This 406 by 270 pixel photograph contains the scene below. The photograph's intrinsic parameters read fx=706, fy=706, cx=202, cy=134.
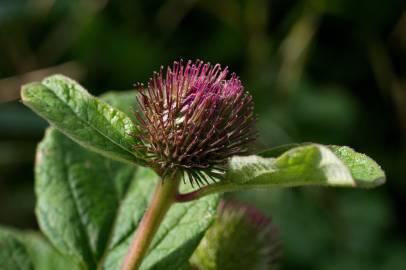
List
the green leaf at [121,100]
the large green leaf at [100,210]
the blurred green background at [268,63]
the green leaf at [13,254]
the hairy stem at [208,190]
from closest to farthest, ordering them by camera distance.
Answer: the hairy stem at [208,190]
the large green leaf at [100,210]
the green leaf at [13,254]
the green leaf at [121,100]
the blurred green background at [268,63]

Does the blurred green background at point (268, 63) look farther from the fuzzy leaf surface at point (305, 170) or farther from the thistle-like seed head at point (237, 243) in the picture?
the fuzzy leaf surface at point (305, 170)

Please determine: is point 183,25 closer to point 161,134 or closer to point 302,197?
point 302,197

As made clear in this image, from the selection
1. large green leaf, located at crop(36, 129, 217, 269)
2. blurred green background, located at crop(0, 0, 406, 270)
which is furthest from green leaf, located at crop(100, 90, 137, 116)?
blurred green background, located at crop(0, 0, 406, 270)

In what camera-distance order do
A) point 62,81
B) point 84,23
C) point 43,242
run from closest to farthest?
1. point 62,81
2. point 43,242
3. point 84,23

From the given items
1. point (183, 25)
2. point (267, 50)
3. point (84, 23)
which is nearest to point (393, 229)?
point (267, 50)

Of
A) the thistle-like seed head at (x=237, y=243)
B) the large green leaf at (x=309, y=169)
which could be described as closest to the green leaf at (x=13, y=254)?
the thistle-like seed head at (x=237, y=243)

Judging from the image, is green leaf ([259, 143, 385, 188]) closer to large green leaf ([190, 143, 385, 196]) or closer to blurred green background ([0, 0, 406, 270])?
large green leaf ([190, 143, 385, 196])

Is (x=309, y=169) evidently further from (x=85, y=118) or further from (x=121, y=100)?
(x=121, y=100)
